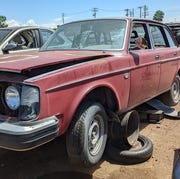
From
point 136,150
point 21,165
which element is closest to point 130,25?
point 136,150

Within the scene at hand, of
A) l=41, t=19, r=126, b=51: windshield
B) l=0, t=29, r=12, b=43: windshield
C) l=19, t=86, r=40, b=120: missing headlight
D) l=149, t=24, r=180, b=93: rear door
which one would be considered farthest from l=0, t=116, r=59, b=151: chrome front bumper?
l=0, t=29, r=12, b=43: windshield

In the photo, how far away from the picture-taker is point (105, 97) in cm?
395

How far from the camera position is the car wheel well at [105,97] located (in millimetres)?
3750

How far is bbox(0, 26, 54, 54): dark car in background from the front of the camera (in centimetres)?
725

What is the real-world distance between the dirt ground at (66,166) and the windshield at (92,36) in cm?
143

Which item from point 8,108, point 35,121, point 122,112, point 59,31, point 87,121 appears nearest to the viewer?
point 35,121

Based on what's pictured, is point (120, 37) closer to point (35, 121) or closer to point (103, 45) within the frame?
point (103, 45)

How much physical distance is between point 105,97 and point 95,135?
51 centimetres

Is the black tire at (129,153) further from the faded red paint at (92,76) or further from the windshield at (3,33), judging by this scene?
the windshield at (3,33)

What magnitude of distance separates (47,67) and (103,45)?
1.50 metres

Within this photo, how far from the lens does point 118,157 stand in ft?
12.9

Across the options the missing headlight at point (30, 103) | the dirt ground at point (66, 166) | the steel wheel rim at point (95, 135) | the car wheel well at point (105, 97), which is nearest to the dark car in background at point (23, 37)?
the dirt ground at point (66, 166)

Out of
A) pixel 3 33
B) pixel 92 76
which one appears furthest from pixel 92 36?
pixel 3 33

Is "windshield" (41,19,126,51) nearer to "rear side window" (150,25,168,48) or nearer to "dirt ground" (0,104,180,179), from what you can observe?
"rear side window" (150,25,168,48)
